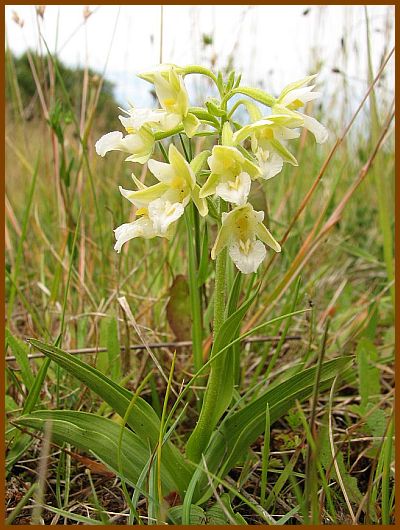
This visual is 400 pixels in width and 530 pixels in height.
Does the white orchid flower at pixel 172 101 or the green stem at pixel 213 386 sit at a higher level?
the white orchid flower at pixel 172 101

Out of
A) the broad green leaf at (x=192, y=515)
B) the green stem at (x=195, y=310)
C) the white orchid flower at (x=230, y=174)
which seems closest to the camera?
the white orchid flower at (x=230, y=174)

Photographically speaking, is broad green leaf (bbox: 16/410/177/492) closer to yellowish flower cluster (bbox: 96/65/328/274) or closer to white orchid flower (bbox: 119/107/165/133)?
yellowish flower cluster (bbox: 96/65/328/274)

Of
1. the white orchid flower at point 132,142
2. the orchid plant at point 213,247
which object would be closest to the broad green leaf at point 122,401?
the orchid plant at point 213,247

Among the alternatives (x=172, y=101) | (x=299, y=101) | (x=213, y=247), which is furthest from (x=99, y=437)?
(x=299, y=101)

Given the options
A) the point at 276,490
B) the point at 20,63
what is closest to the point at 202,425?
the point at 276,490

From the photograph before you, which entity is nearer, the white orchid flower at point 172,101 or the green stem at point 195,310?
the white orchid flower at point 172,101

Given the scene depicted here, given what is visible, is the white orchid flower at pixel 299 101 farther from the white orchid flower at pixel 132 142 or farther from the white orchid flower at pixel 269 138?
the white orchid flower at pixel 132 142
